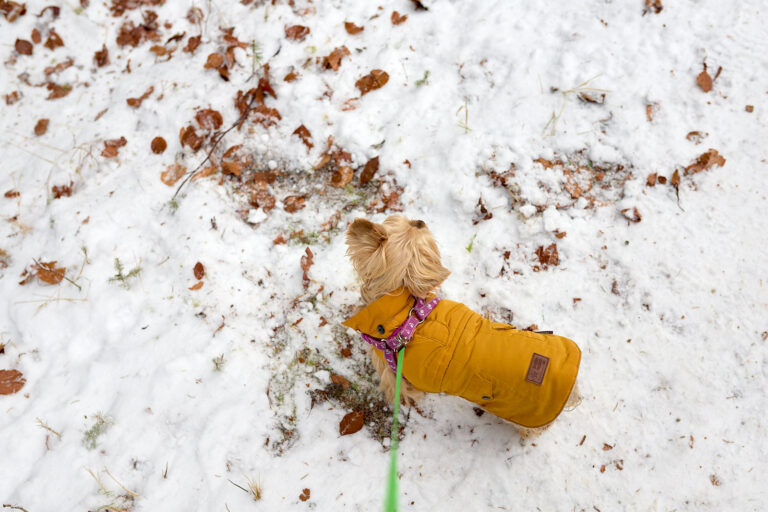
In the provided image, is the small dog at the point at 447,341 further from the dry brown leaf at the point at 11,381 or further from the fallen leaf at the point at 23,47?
the fallen leaf at the point at 23,47

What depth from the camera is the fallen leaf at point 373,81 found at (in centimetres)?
412

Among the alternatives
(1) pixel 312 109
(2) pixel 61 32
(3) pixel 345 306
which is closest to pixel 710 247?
(3) pixel 345 306

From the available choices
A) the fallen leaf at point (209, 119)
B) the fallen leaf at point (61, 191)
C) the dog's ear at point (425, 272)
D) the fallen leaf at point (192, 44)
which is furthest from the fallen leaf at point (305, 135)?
the fallen leaf at point (61, 191)

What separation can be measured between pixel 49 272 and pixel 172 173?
1323 mm

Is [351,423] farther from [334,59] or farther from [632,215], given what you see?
[334,59]

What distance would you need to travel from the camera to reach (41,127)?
4.54m

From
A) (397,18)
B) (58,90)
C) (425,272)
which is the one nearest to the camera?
(425,272)

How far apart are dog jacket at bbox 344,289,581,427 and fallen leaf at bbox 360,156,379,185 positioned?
4.98ft

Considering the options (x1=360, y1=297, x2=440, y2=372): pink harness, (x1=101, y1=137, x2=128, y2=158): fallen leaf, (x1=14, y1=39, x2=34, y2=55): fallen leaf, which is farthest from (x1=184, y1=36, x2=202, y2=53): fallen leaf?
(x1=360, y1=297, x2=440, y2=372): pink harness

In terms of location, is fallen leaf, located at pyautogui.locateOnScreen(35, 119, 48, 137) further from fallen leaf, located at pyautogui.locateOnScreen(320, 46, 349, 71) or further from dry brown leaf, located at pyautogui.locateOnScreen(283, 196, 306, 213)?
fallen leaf, located at pyautogui.locateOnScreen(320, 46, 349, 71)

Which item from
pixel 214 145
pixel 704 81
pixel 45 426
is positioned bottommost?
pixel 45 426

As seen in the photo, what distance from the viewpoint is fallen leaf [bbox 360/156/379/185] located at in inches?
154

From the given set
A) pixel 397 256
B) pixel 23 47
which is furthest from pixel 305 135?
pixel 23 47

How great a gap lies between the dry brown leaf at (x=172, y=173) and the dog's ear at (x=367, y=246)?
224cm
